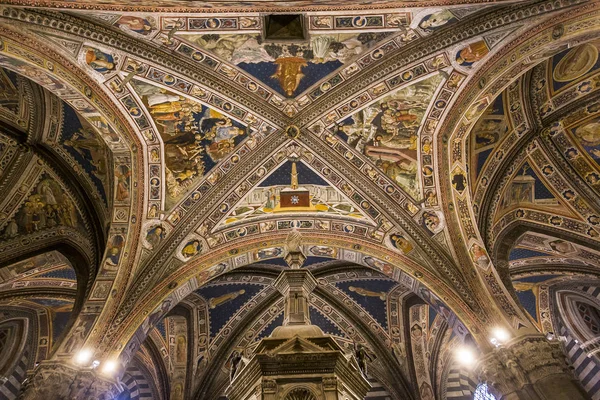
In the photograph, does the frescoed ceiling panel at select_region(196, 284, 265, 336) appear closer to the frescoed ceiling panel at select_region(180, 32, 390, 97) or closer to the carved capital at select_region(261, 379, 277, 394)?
the frescoed ceiling panel at select_region(180, 32, 390, 97)

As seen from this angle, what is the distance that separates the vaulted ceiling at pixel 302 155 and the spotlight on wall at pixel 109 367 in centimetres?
24

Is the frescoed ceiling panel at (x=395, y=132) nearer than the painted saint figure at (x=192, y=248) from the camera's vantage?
Yes

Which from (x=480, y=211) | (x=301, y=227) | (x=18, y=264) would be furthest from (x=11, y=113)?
(x=480, y=211)

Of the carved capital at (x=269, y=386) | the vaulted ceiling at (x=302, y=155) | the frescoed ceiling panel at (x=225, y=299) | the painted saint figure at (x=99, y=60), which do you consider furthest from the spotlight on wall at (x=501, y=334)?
the painted saint figure at (x=99, y=60)

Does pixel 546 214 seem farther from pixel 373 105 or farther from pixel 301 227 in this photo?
pixel 301 227

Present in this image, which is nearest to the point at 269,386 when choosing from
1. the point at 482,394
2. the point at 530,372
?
the point at 530,372

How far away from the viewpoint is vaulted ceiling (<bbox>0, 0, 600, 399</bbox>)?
870cm

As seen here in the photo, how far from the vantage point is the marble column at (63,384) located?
778 cm

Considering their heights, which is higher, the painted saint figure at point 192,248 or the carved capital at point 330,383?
the painted saint figure at point 192,248

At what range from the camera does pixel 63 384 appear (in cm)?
795

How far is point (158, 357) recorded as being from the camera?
46.4 ft

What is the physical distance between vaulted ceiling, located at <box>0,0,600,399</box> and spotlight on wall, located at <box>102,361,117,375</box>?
24cm

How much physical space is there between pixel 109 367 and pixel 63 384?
38.1 inches

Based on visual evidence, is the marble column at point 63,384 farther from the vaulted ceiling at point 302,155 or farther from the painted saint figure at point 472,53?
the painted saint figure at point 472,53
